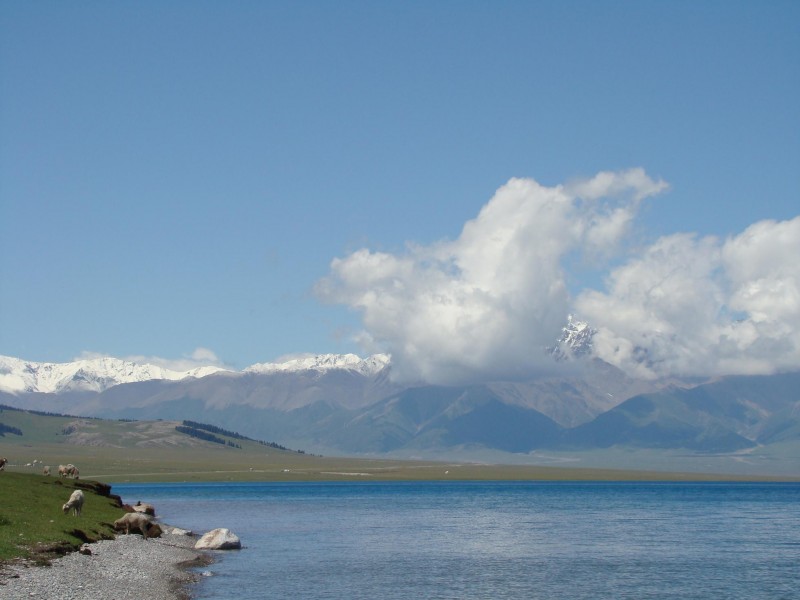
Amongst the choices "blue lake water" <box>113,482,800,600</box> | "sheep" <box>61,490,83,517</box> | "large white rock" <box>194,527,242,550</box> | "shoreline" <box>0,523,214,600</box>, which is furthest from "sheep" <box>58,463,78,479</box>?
"shoreline" <box>0,523,214,600</box>

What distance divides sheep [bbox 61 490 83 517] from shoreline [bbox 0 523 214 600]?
12.9 feet

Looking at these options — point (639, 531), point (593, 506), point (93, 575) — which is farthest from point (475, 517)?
point (93, 575)

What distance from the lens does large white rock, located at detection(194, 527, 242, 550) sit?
257 ft

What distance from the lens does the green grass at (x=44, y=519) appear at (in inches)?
2159

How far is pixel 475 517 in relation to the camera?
12775cm

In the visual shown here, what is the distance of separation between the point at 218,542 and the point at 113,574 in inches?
955

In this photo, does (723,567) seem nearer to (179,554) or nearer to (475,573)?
(475,573)

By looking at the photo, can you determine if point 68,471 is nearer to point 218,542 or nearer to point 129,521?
point 129,521

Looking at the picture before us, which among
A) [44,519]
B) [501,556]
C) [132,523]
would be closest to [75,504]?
[132,523]

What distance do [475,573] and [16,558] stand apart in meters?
30.5

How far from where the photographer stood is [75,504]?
7538 cm

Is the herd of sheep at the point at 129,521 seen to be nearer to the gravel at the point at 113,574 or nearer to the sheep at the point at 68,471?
the gravel at the point at 113,574

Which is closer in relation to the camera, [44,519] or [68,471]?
[44,519]

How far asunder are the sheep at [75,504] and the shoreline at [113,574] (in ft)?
12.9
